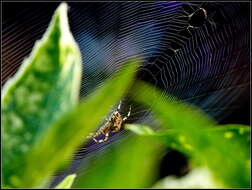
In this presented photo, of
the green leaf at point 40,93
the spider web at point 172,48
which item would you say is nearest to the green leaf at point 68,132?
the green leaf at point 40,93

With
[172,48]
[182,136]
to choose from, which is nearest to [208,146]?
[182,136]

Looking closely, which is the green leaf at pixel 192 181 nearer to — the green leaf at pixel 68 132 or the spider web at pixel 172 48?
the green leaf at pixel 68 132

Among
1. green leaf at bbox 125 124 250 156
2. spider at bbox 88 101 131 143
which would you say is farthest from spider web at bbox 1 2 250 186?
green leaf at bbox 125 124 250 156

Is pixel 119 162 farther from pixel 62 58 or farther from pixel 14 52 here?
pixel 14 52

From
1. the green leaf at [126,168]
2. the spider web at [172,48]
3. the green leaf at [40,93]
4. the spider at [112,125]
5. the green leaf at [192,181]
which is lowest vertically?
the spider at [112,125]

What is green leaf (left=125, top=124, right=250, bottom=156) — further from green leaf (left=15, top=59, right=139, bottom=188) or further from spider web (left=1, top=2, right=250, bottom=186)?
spider web (left=1, top=2, right=250, bottom=186)

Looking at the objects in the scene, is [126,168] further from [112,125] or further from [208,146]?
[112,125]

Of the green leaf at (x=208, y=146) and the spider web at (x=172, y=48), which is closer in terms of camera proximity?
the green leaf at (x=208, y=146)
